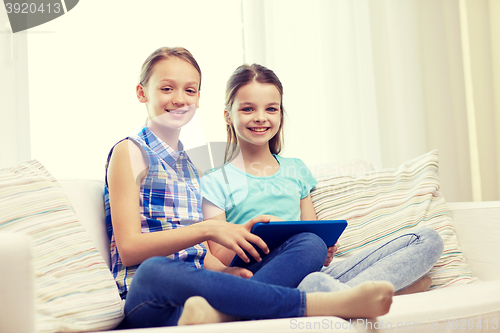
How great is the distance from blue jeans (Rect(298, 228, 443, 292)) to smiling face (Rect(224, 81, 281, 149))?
46 cm

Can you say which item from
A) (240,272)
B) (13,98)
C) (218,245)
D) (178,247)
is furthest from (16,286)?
(13,98)

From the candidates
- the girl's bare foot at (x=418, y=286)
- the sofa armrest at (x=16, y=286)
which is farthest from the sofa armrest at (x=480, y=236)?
the sofa armrest at (x=16, y=286)

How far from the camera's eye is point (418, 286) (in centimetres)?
95

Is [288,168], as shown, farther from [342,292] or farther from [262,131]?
[342,292]

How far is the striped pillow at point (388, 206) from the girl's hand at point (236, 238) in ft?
1.41

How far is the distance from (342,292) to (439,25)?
6.43ft

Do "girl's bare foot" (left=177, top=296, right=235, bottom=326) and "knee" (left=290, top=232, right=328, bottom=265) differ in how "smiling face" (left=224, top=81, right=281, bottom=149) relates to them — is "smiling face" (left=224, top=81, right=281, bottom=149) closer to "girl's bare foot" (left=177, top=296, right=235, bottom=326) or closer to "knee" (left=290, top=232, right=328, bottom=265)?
"knee" (left=290, top=232, right=328, bottom=265)

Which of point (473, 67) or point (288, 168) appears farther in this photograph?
point (473, 67)

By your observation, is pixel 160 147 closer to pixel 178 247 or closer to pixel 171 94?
pixel 171 94

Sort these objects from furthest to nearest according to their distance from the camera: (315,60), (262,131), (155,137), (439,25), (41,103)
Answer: (439,25)
(315,60)
(41,103)
(262,131)
(155,137)

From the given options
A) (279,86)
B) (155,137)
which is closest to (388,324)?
(155,137)

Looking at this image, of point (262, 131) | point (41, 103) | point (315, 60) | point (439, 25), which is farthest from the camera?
point (439, 25)

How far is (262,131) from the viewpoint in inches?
48.1

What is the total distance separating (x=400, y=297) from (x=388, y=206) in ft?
1.51
